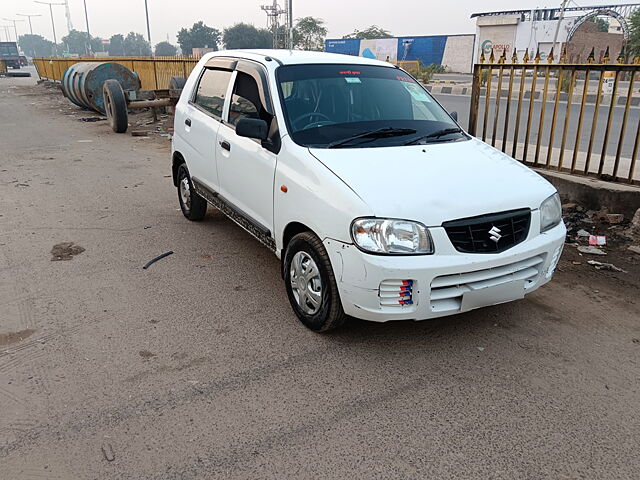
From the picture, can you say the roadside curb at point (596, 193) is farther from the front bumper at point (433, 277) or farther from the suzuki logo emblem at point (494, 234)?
the suzuki logo emblem at point (494, 234)

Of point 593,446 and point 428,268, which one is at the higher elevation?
point 428,268

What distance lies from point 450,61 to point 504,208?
200 feet

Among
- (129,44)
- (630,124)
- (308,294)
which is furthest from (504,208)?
(129,44)

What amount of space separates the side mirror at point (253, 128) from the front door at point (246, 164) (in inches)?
5.7

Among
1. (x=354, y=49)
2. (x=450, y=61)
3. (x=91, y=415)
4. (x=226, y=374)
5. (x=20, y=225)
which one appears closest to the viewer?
(x=91, y=415)

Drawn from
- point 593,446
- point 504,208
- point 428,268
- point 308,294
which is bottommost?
point 593,446

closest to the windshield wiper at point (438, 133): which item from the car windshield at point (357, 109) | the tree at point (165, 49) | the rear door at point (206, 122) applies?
the car windshield at point (357, 109)

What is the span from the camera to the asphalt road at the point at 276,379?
251cm

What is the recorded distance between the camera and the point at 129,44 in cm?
15338

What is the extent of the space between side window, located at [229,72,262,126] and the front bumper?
1553 millimetres

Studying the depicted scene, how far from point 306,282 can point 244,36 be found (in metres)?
104

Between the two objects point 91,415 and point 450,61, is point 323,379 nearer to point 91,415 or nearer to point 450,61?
point 91,415

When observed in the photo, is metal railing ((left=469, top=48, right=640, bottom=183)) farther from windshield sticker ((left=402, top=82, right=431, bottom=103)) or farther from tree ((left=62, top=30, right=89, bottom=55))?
tree ((left=62, top=30, right=89, bottom=55))

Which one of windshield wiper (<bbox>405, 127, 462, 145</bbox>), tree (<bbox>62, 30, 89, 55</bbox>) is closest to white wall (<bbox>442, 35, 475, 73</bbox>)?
windshield wiper (<bbox>405, 127, 462, 145</bbox>)
